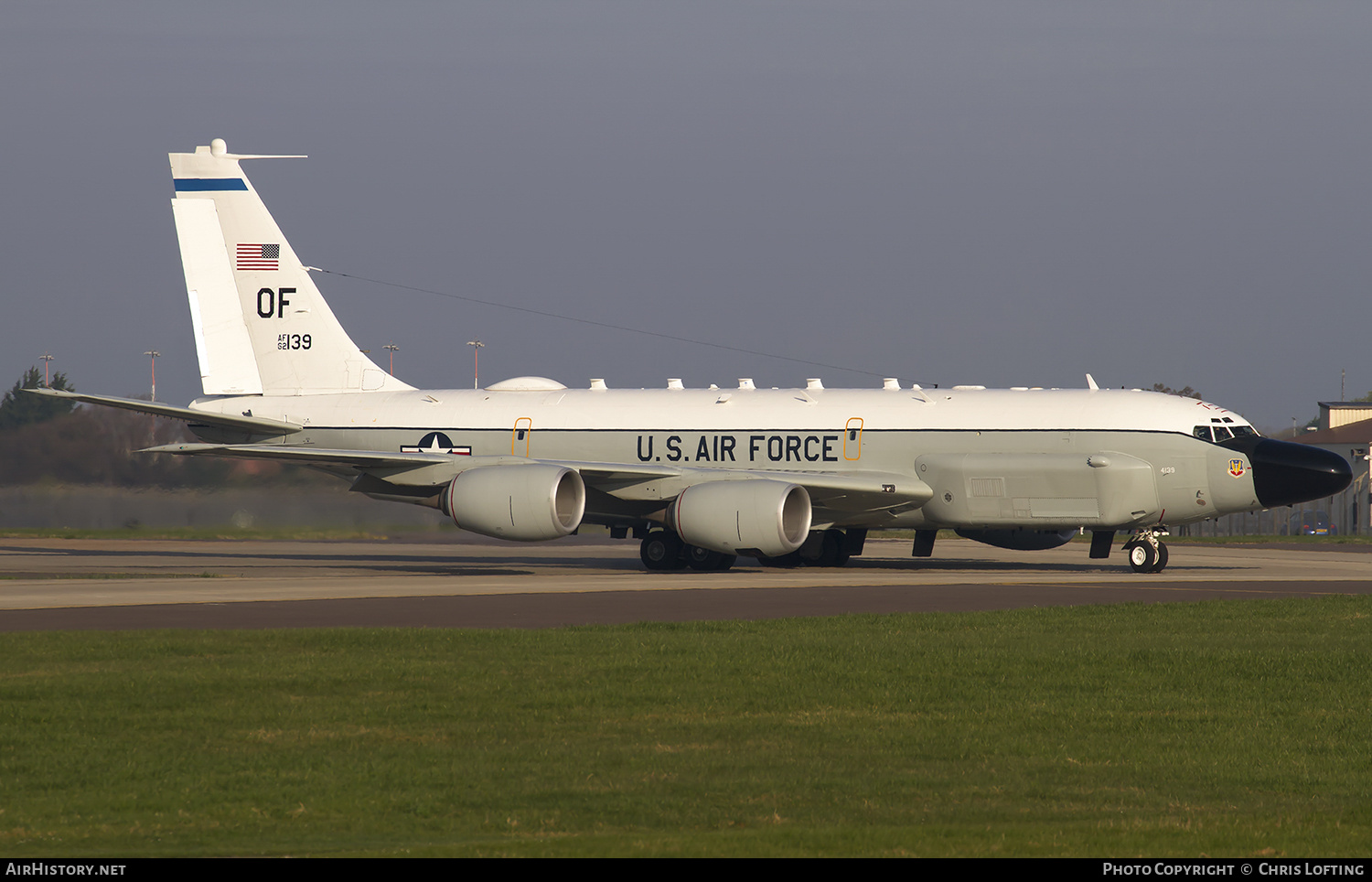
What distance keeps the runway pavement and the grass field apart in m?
2.99

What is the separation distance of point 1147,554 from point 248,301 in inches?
849

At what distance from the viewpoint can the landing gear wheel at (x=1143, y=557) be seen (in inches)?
1185

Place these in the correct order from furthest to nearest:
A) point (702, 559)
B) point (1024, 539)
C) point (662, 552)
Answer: point (1024, 539) → point (662, 552) → point (702, 559)

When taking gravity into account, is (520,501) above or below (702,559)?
above

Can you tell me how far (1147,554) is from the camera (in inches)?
1187

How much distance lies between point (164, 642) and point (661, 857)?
31.9 feet

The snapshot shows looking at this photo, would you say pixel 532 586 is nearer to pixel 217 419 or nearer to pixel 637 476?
pixel 637 476

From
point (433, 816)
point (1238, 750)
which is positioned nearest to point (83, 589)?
point (433, 816)

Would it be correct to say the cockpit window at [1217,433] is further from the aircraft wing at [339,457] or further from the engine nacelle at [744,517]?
the aircraft wing at [339,457]

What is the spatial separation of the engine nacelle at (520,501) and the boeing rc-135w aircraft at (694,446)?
0.04 meters

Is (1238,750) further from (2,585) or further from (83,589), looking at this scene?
(2,585)

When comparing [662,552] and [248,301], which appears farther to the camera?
[248,301]

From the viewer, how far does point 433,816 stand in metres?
8.61

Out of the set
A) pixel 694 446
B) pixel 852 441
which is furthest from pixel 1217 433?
pixel 694 446
